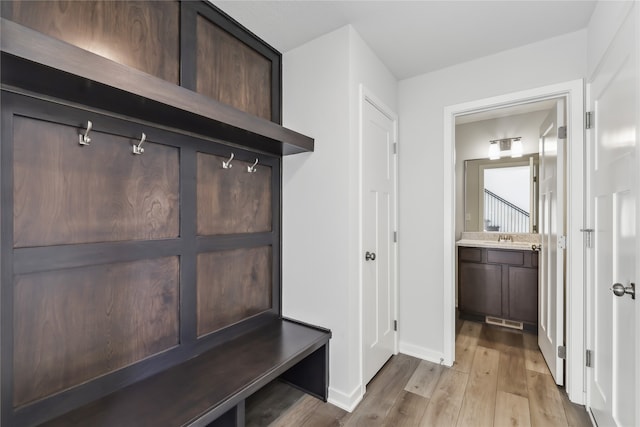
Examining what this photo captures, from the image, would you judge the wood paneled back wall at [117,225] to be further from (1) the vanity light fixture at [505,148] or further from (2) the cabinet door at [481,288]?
(1) the vanity light fixture at [505,148]

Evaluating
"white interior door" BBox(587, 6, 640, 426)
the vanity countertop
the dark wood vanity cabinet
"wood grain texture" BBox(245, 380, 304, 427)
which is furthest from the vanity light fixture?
"wood grain texture" BBox(245, 380, 304, 427)

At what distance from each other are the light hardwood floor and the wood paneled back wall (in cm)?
56

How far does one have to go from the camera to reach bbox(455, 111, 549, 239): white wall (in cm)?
336

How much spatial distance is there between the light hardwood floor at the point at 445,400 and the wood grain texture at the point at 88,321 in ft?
2.75

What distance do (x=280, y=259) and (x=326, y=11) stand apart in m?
1.64

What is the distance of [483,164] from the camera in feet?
12.0

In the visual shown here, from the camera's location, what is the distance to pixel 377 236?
2.21 metres

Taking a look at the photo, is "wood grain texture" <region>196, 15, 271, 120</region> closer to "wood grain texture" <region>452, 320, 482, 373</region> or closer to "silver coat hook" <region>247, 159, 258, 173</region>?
"silver coat hook" <region>247, 159, 258, 173</region>

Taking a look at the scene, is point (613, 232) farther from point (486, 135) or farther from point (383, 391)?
point (486, 135)

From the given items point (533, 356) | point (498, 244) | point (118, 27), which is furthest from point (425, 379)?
point (118, 27)

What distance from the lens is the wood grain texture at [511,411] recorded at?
1689mm

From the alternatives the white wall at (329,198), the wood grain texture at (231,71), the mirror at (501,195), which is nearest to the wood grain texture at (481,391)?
the white wall at (329,198)

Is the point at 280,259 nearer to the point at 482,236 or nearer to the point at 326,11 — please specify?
the point at 326,11

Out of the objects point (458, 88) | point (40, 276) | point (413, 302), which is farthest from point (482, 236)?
point (40, 276)
